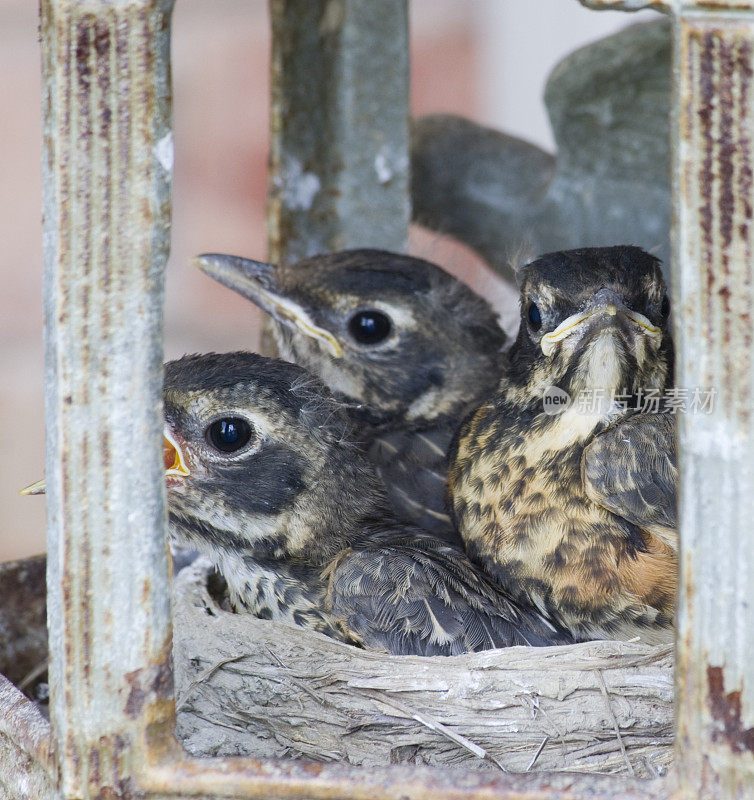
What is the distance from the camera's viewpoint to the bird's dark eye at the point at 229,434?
1640 millimetres

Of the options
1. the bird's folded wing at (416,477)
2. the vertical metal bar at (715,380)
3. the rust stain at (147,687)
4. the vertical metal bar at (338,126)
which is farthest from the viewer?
the vertical metal bar at (338,126)

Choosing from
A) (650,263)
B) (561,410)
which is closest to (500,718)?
(561,410)

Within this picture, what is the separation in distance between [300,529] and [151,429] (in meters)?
0.74

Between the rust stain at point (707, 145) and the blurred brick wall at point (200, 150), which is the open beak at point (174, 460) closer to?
the rust stain at point (707, 145)

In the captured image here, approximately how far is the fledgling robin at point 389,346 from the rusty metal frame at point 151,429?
1.02 metres

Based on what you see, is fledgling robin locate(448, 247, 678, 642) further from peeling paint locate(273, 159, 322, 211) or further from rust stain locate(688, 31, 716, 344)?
peeling paint locate(273, 159, 322, 211)

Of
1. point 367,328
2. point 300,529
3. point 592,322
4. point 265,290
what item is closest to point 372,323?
point 367,328

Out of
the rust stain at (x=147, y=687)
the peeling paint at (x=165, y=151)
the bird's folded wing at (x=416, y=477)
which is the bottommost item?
the rust stain at (x=147, y=687)

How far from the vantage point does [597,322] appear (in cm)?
151

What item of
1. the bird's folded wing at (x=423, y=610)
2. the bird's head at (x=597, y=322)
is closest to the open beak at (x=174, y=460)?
the bird's folded wing at (x=423, y=610)

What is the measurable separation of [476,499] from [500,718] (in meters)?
0.37

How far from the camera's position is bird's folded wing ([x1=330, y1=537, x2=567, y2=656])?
156 cm

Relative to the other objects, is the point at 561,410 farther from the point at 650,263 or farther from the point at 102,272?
the point at 102,272

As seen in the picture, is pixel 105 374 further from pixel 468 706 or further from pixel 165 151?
pixel 468 706
